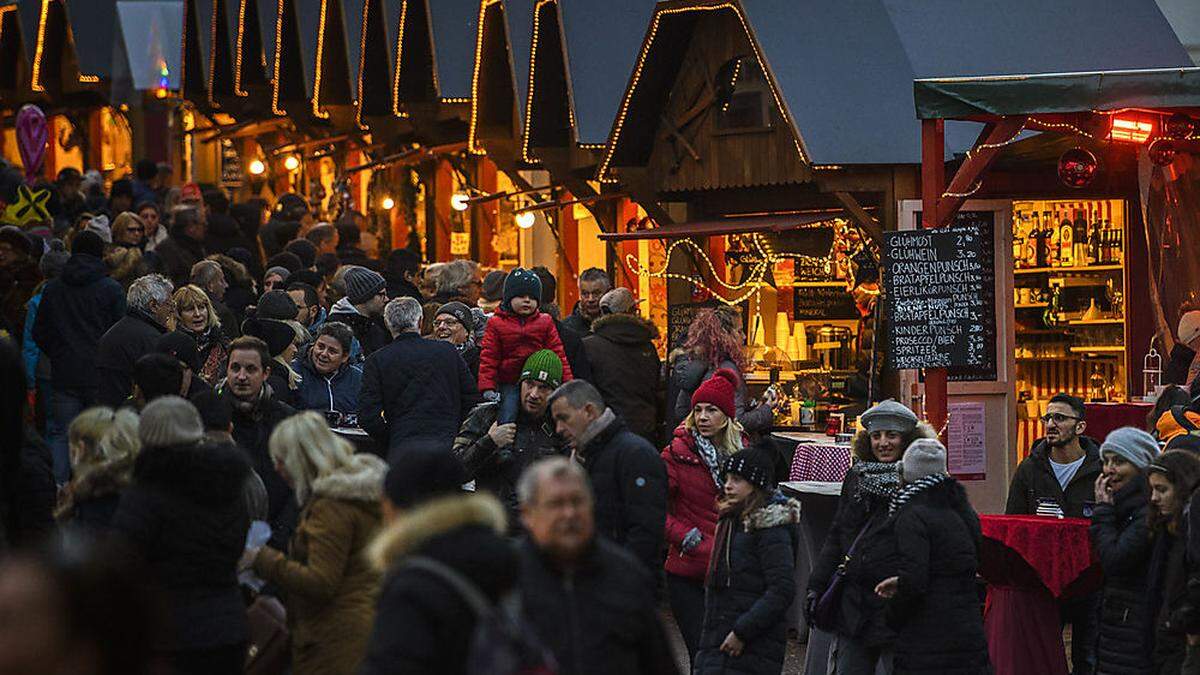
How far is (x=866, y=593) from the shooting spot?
1066cm

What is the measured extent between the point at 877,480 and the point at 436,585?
5092 millimetres

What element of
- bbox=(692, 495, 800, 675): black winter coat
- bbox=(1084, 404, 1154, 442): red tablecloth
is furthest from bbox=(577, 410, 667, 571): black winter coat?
bbox=(1084, 404, 1154, 442): red tablecloth

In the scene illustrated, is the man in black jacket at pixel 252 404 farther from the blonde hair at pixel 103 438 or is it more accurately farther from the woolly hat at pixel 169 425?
the woolly hat at pixel 169 425

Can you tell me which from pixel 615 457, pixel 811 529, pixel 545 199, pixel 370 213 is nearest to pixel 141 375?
pixel 615 457

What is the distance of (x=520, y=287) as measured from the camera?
526 inches

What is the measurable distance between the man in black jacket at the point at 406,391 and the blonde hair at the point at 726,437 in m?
2.02

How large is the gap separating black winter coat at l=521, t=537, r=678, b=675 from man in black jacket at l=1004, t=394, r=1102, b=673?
20.5 ft

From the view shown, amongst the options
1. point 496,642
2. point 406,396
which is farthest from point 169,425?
point 406,396

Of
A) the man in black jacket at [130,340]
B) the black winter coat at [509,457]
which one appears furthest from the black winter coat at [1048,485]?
the man in black jacket at [130,340]

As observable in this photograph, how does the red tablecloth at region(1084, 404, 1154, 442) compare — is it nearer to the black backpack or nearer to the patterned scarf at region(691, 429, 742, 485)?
the patterned scarf at region(691, 429, 742, 485)

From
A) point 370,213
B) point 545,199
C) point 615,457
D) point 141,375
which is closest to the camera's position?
point 615,457

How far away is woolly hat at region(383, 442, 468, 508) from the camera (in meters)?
7.05

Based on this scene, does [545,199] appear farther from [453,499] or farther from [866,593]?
[453,499]

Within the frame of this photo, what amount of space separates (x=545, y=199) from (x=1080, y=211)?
7616mm
